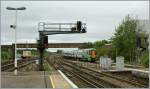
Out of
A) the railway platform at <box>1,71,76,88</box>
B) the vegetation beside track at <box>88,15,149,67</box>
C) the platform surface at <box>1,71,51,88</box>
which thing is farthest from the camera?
the vegetation beside track at <box>88,15,149,67</box>

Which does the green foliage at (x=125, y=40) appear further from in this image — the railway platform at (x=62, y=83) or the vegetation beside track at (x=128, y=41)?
the railway platform at (x=62, y=83)

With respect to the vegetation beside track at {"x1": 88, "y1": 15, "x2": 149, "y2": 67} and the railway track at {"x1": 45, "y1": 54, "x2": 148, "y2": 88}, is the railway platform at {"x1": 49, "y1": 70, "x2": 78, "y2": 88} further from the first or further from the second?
the vegetation beside track at {"x1": 88, "y1": 15, "x2": 149, "y2": 67}

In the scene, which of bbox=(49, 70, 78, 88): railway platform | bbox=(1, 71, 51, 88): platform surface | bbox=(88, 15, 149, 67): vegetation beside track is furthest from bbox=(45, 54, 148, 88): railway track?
bbox=(88, 15, 149, 67): vegetation beside track

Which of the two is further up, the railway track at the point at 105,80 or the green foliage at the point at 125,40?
the green foliage at the point at 125,40

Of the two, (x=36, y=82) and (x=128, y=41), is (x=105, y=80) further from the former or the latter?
(x=128, y=41)

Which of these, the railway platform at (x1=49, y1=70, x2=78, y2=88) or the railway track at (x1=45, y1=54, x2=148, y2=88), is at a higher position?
the railway platform at (x1=49, y1=70, x2=78, y2=88)

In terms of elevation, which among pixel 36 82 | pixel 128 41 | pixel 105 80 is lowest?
pixel 105 80

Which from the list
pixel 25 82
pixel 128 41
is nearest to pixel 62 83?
pixel 25 82

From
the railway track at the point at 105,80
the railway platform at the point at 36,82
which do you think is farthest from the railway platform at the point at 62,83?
the railway track at the point at 105,80

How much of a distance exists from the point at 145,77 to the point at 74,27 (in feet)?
42.5

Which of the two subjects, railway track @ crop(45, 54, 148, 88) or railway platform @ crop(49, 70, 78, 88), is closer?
railway platform @ crop(49, 70, 78, 88)

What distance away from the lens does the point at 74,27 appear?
43.4 meters

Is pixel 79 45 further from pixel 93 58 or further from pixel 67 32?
pixel 67 32

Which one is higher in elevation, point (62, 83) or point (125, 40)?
point (125, 40)
